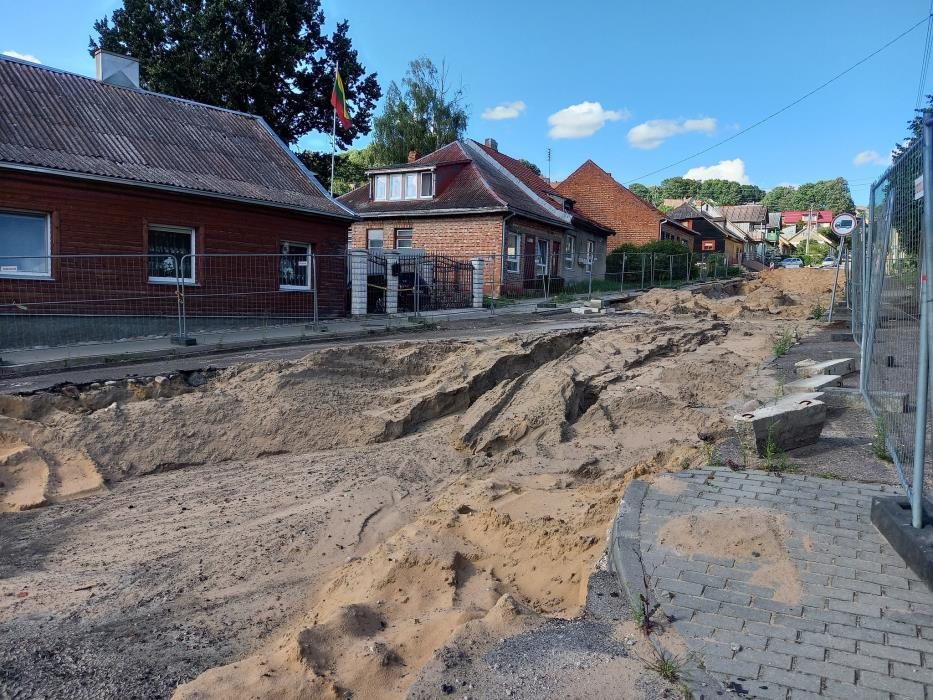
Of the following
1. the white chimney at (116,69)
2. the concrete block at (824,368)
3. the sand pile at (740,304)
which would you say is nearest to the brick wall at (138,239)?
the white chimney at (116,69)

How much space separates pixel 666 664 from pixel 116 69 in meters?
21.1

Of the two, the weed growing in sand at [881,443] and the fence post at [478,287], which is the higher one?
the fence post at [478,287]

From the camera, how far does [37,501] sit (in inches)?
220

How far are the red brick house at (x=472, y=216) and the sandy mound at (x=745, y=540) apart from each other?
20.3 meters

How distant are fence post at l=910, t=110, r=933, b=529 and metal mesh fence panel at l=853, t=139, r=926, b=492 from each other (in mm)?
47

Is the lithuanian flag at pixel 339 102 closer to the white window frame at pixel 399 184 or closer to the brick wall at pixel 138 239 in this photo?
the white window frame at pixel 399 184

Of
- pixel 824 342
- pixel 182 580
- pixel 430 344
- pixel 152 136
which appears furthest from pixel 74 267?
pixel 824 342

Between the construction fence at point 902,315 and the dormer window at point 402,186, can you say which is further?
the dormer window at point 402,186

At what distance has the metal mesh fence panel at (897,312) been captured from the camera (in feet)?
13.6

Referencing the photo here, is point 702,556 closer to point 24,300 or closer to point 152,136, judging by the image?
point 24,300

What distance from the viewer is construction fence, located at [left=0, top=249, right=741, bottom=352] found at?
492 inches

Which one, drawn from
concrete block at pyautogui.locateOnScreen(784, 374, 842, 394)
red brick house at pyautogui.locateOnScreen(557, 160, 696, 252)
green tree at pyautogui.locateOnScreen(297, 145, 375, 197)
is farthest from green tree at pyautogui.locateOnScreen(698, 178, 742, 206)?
concrete block at pyautogui.locateOnScreen(784, 374, 842, 394)

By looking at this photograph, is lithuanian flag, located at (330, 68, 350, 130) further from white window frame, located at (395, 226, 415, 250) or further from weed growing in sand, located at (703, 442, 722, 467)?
weed growing in sand, located at (703, 442, 722, 467)

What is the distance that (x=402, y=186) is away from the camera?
2752cm
